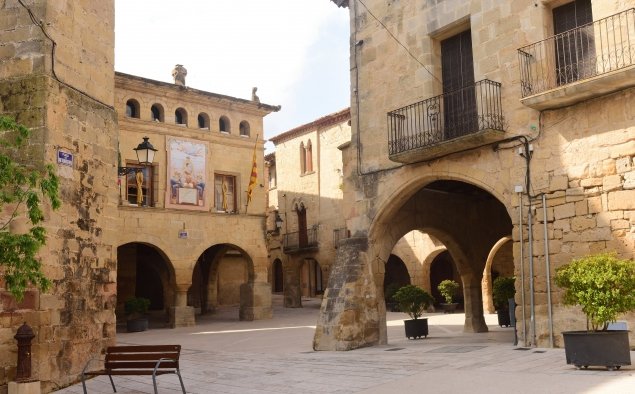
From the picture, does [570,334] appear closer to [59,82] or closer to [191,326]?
[59,82]

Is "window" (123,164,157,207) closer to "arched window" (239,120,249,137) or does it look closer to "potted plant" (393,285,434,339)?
"arched window" (239,120,249,137)

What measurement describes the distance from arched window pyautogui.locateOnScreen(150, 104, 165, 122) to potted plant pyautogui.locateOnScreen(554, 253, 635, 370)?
17637 millimetres

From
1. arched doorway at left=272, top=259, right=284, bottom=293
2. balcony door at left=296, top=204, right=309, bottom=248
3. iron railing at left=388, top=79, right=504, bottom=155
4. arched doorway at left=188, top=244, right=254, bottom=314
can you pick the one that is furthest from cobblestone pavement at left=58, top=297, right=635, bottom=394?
arched doorway at left=272, top=259, right=284, bottom=293

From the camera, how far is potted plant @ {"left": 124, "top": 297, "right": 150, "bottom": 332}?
21.0m

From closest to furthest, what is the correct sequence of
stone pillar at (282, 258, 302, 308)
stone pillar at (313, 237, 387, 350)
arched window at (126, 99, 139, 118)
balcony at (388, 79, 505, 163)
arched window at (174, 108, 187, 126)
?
balcony at (388, 79, 505, 163), stone pillar at (313, 237, 387, 350), arched window at (126, 99, 139, 118), arched window at (174, 108, 187, 126), stone pillar at (282, 258, 302, 308)

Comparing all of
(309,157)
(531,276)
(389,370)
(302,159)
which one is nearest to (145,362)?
(389,370)

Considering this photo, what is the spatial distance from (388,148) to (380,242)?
76.8 inches

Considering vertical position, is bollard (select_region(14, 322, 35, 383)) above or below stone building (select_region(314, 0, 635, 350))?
below

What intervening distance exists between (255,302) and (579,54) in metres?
15.9

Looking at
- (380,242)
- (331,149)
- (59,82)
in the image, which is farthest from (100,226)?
(331,149)

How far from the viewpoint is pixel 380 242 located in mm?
13148

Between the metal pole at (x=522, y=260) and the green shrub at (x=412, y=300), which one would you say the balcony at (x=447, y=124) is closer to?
the metal pole at (x=522, y=260)

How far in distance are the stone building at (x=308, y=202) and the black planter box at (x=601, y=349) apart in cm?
1999

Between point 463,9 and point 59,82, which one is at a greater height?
point 463,9
